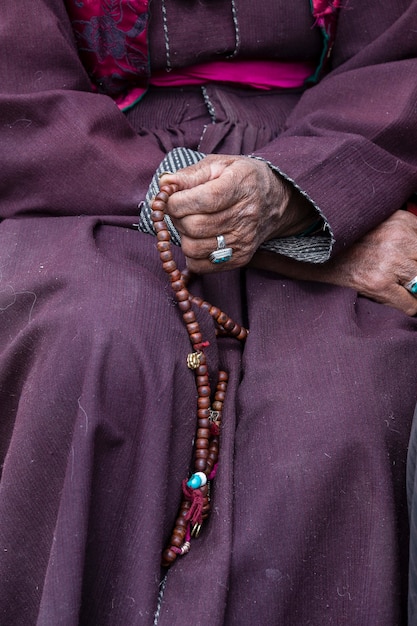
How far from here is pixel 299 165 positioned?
3.66ft

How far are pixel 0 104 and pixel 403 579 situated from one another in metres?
0.93

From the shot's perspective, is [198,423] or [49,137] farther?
[49,137]

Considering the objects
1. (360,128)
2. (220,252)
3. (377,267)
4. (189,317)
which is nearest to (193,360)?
(189,317)

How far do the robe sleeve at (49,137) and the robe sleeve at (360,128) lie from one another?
254mm

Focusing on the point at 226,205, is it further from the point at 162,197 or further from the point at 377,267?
the point at 377,267

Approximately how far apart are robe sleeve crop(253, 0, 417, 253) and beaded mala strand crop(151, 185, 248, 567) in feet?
0.76

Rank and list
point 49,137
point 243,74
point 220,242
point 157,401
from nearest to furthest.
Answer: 1. point 157,401
2. point 220,242
3. point 49,137
4. point 243,74

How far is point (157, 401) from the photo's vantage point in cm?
93

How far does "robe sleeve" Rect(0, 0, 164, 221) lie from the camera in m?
1.17

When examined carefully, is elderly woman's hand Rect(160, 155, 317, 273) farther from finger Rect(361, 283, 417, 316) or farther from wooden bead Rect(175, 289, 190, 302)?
finger Rect(361, 283, 417, 316)

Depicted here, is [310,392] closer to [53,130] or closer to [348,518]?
[348,518]

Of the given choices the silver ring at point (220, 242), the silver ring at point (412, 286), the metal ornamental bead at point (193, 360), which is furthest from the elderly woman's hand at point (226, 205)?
the silver ring at point (412, 286)

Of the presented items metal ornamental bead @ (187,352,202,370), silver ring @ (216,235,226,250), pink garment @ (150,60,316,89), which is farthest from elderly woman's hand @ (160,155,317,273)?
pink garment @ (150,60,316,89)

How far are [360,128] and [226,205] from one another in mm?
350
